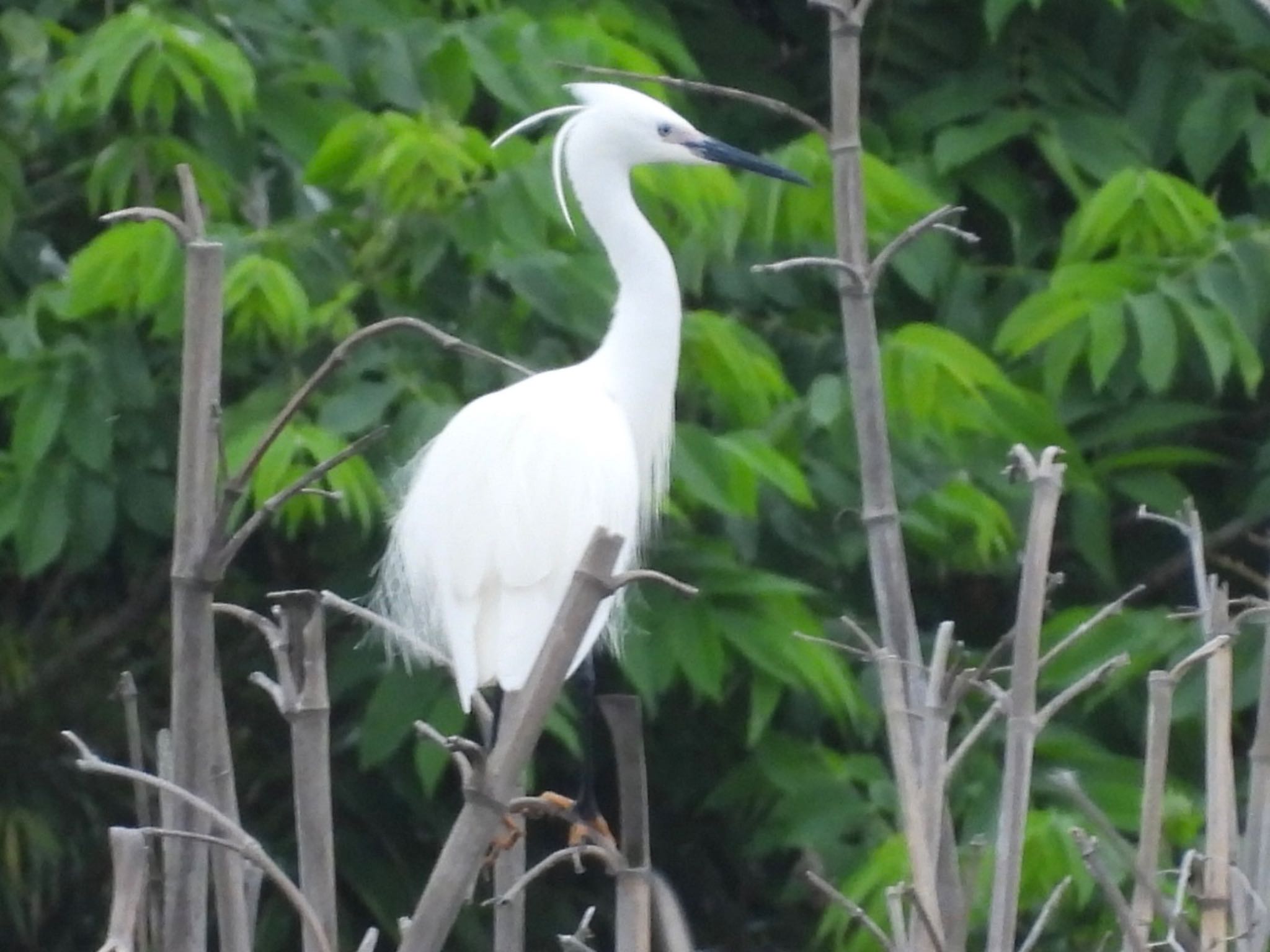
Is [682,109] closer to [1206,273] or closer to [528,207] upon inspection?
[528,207]

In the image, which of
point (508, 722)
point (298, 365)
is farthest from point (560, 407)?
point (508, 722)

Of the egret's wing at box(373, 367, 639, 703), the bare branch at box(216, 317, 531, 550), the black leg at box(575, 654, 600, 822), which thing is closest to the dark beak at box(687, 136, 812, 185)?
the egret's wing at box(373, 367, 639, 703)

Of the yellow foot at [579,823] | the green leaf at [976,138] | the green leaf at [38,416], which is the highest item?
the green leaf at [976,138]

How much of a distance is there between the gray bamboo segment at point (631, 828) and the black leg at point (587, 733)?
975 mm

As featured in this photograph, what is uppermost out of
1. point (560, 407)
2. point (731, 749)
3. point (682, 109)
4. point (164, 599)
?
point (682, 109)

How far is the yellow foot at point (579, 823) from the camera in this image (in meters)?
1.78

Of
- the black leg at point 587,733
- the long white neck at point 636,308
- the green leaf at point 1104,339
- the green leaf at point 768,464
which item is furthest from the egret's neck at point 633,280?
the green leaf at point 1104,339

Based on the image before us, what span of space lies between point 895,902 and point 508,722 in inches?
17.7

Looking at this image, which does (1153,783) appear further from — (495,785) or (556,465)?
(556,465)

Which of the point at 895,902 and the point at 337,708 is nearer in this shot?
the point at 895,902

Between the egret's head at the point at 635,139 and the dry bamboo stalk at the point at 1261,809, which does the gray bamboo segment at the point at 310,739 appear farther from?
the egret's head at the point at 635,139

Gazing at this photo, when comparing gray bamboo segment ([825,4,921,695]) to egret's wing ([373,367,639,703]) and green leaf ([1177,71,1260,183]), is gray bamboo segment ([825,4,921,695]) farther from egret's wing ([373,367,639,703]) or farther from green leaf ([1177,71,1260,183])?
green leaf ([1177,71,1260,183])

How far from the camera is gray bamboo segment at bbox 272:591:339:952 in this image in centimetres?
107

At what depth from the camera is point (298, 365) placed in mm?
2355
